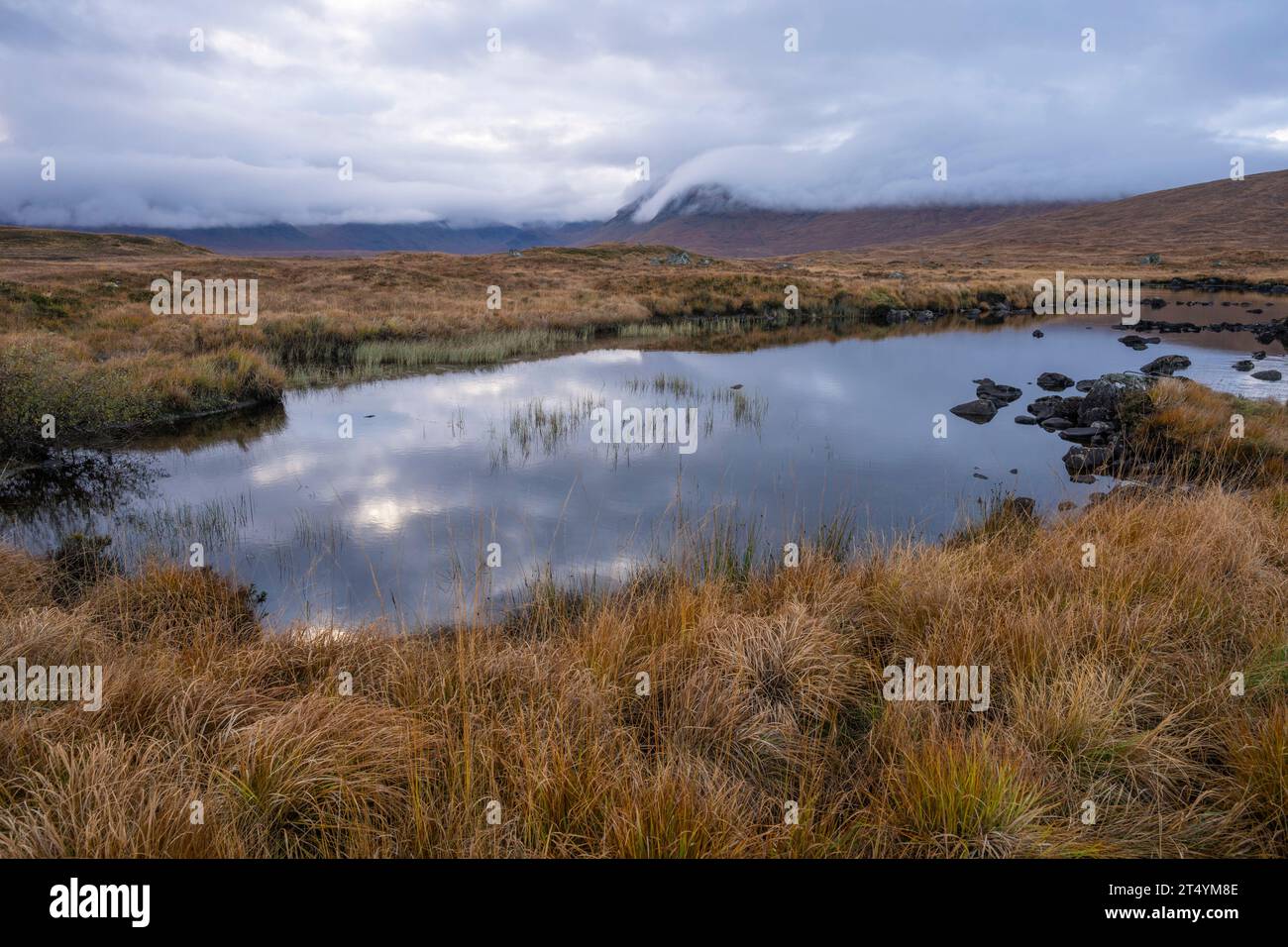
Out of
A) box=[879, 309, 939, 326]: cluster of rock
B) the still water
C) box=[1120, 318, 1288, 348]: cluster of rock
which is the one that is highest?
box=[879, 309, 939, 326]: cluster of rock

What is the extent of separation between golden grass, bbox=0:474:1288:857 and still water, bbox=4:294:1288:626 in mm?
1156

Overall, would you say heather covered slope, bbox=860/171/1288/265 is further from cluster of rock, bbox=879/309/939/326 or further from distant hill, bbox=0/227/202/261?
distant hill, bbox=0/227/202/261

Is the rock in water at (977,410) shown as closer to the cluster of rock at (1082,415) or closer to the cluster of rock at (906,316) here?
the cluster of rock at (1082,415)

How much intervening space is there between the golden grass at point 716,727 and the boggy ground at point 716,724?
20mm

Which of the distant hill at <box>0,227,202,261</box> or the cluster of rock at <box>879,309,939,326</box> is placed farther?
the distant hill at <box>0,227,202,261</box>

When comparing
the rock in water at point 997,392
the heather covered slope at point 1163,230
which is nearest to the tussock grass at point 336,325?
the rock in water at point 997,392

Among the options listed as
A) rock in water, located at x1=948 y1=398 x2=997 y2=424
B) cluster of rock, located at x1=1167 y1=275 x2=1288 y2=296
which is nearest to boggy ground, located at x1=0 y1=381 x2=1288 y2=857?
rock in water, located at x1=948 y1=398 x2=997 y2=424

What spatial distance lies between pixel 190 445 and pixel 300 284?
27917 mm

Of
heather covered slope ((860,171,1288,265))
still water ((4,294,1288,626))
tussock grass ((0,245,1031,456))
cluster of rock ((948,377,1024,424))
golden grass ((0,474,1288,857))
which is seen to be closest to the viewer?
golden grass ((0,474,1288,857))

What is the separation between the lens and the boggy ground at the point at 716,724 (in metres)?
2.91

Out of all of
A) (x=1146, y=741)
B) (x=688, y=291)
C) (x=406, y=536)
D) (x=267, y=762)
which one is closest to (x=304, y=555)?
(x=406, y=536)

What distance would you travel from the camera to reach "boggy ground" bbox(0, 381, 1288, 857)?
291 cm

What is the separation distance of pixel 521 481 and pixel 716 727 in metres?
7.55

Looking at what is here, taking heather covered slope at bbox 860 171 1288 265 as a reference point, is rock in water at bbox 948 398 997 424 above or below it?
below
